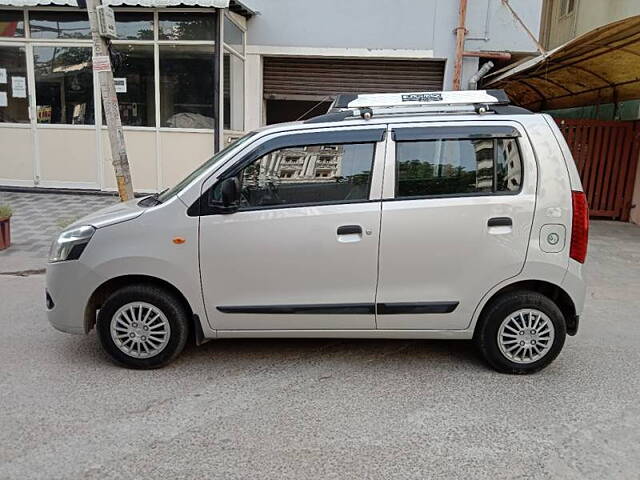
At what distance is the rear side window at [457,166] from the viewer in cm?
371

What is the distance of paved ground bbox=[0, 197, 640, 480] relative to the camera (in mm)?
2756

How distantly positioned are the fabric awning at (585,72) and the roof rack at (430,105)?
13.1ft

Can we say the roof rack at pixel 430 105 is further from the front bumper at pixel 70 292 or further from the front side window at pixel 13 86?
the front side window at pixel 13 86

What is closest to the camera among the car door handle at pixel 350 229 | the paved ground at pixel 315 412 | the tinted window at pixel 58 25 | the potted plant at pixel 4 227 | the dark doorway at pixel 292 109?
the paved ground at pixel 315 412

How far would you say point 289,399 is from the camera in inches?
136

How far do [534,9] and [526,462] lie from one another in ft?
33.6

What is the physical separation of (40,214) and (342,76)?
22.1ft

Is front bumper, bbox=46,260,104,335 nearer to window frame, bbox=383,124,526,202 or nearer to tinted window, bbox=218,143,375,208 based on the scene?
tinted window, bbox=218,143,375,208

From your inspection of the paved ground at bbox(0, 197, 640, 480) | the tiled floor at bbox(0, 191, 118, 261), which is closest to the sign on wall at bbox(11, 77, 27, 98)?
the tiled floor at bbox(0, 191, 118, 261)

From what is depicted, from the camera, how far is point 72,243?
372cm

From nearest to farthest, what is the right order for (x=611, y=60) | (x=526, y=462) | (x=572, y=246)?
(x=526, y=462) < (x=572, y=246) < (x=611, y=60)

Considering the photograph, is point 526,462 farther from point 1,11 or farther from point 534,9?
point 1,11

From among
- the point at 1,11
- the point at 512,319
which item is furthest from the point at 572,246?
the point at 1,11

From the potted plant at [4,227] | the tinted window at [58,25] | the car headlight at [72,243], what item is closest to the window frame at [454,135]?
the car headlight at [72,243]
